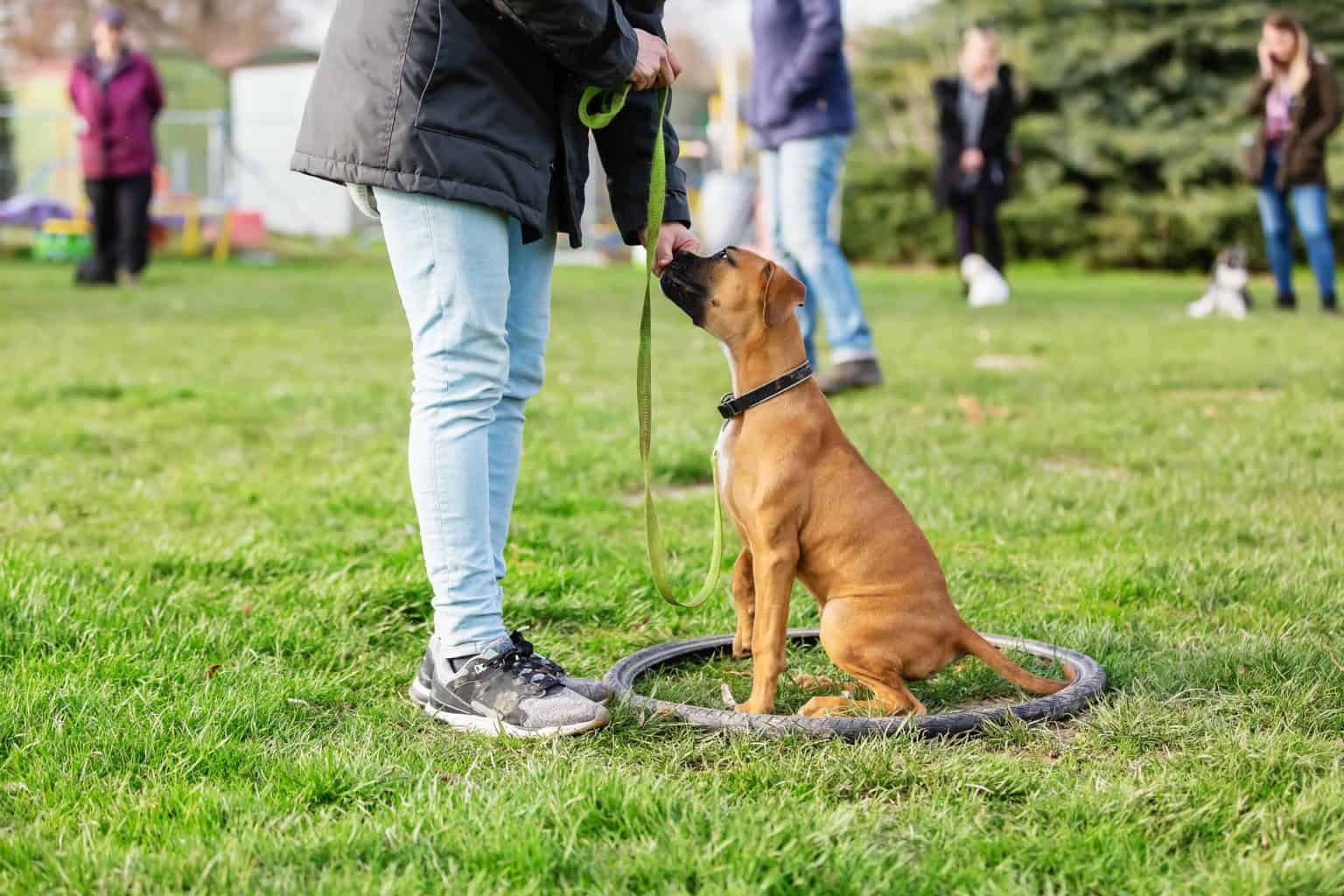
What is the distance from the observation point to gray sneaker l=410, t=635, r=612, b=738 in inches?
121

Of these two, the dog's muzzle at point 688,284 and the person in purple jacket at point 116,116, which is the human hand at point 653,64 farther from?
the person in purple jacket at point 116,116

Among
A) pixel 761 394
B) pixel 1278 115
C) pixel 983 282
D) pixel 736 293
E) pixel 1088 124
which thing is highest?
pixel 1088 124

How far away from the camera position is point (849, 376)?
798 centimetres

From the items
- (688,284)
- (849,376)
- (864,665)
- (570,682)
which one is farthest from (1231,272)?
(570,682)

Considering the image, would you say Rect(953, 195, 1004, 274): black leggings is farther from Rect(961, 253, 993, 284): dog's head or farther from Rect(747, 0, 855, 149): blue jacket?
Rect(747, 0, 855, 149): blue jacket

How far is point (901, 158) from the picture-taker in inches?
1046

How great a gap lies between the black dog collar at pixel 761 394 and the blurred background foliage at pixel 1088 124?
23545mm

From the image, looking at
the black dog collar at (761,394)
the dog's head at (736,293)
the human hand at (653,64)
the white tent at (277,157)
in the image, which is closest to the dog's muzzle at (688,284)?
the dog's head at (736,293)

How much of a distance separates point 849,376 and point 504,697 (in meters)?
5.10

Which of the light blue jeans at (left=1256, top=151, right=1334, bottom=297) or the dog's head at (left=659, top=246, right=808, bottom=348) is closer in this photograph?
the dog's head at (left=659, top=246, right=808, bottom=348)


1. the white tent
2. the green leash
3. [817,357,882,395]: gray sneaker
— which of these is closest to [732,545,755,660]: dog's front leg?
the green leash

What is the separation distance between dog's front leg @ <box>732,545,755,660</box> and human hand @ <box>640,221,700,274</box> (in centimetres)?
75

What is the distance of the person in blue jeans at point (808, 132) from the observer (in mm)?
7555

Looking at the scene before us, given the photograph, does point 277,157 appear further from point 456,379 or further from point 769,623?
point 769,623
